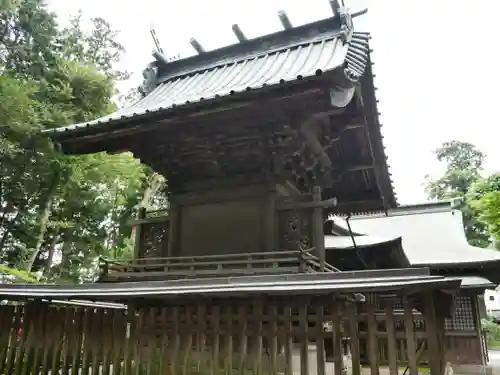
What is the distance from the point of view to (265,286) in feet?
11.7

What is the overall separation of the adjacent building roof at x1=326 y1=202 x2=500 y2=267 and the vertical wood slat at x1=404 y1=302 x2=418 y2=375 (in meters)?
8.39

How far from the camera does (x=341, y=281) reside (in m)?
3.45

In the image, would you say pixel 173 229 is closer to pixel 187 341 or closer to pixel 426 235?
pixel 187 341

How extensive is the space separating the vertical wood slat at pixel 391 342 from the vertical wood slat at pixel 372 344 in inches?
4.2

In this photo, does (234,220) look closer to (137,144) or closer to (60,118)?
(137,144)

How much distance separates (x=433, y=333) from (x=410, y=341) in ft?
0.69

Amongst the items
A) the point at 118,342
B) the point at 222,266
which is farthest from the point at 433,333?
the point at 118,342

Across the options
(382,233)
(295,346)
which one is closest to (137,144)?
(295,346)

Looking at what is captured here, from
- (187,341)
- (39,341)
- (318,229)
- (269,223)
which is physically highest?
(269,223)

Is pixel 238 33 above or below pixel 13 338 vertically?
above

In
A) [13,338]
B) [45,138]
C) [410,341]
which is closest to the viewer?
[410,341]

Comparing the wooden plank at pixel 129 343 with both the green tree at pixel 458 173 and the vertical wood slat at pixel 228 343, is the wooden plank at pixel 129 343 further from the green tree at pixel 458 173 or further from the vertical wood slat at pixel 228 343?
the green tree at pixel 458 173

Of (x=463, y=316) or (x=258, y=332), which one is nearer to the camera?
(x=258, y=332)

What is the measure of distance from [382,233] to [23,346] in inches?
651
